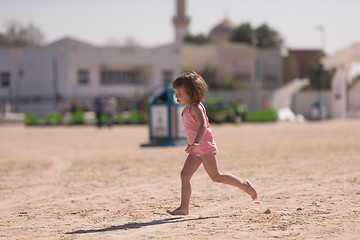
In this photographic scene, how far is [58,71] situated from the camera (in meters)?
53.1

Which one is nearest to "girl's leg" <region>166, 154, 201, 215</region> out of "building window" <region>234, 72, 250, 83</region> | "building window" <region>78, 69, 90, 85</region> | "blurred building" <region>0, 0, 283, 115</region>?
"blurred building" <region>0, 0, 283, 115</region>

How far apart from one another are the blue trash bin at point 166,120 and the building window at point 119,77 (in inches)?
1609

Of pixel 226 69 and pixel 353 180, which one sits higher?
pixel 226 69

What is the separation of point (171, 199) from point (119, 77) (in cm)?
5174

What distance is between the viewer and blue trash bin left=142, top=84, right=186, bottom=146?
53.9 ft

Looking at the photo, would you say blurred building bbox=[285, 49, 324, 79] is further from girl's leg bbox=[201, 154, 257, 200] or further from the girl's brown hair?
the girl's brown hair

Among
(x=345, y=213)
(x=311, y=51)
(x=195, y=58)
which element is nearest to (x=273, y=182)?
(x=345, y=213)

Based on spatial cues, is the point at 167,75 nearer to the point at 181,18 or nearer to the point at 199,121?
the point at 181,18

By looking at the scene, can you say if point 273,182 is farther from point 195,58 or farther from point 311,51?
point 311,51

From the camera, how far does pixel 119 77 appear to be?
189ft

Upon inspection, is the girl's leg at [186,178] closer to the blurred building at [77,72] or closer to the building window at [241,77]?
the blurred building at [77,72]

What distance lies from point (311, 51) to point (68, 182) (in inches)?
3588

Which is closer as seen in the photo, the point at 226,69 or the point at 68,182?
the point at 68,182

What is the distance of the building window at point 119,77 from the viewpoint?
5722cm
